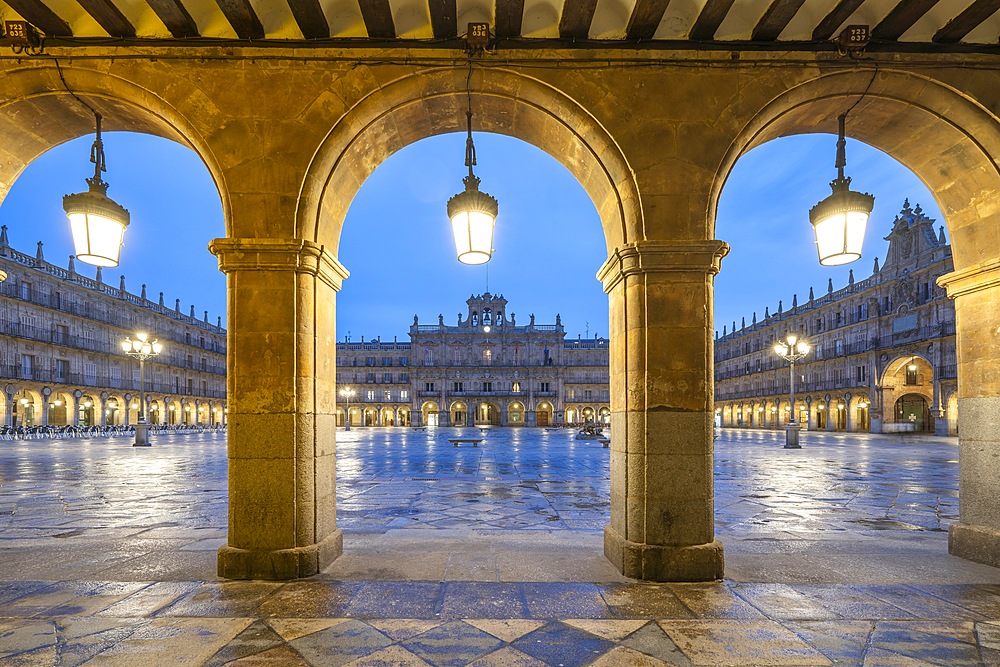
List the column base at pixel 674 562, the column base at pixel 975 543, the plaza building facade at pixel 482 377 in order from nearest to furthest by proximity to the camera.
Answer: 1. the column base at pixel 674 562
2. the column base at pixel 975 543
3. the plaza building facade at pixel 482 377

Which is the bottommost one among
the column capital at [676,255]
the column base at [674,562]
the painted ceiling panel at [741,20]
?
the column base at [674,562]

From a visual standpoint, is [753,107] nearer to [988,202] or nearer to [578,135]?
[578,135]

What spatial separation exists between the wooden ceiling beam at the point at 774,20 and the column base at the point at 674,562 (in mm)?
3743

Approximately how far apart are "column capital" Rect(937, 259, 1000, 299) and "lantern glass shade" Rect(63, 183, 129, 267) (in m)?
6.33

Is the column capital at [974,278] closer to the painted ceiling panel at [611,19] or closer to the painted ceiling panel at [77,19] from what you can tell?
the painted ceiling panel at [611,19]

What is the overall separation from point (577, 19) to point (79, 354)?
147 ft

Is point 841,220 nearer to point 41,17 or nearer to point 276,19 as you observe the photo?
point 276,19

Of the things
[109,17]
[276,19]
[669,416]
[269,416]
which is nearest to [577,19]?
[276,19]

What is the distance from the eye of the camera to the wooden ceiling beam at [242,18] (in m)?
3.59

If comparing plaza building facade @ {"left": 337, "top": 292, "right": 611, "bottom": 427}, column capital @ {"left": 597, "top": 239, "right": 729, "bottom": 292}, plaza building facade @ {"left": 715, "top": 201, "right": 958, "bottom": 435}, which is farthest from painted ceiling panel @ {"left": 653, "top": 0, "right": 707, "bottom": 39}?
plaza building facade @ {"left": 337, "top": 292, "right": 611, "bottom": 427}

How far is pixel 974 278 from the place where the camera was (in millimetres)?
4359

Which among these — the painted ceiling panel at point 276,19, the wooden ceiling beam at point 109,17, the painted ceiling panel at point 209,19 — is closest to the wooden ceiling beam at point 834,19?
the painted ceiling panel at point 276,19

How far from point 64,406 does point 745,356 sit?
58.7 meters

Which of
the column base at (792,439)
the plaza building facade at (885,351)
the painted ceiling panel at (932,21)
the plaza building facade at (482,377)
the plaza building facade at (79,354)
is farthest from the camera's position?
the plaza building facade at (482,377)
